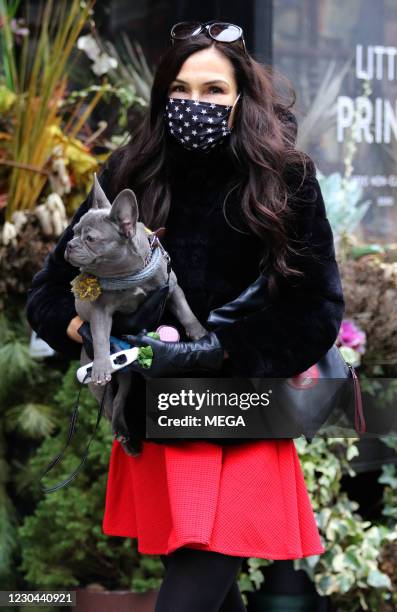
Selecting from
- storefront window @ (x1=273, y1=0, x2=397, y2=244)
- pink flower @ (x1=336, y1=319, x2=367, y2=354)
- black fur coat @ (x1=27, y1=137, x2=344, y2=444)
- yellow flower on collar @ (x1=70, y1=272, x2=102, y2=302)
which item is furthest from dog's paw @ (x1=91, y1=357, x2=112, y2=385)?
→ storefront window @ (x1=273, y1=0, x2=397, y2=244)

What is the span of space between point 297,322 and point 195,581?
2.38 feet

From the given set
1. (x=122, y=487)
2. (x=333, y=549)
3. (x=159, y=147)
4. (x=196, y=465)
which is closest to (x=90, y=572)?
(x=333, y=549)

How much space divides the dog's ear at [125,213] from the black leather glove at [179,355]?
290 mm

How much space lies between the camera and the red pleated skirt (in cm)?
290

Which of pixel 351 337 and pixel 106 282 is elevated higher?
pixel 106 282

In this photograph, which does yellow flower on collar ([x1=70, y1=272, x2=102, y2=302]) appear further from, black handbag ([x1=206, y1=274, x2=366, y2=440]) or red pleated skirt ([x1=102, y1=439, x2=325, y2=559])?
red pleated skirt ([x1=102, y1=439, x2=325, y2=559])

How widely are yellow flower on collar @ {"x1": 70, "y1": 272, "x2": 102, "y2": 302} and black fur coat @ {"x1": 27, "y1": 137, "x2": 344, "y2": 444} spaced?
0.95 ft

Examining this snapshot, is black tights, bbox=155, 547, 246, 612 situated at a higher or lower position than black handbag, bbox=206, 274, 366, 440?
lower

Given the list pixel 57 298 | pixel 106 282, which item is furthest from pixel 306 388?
pixel 57 298

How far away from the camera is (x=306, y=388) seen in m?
3.04

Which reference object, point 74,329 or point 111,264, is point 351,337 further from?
point 111,264

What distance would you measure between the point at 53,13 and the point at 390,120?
1.88 metres

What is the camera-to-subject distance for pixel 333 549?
4.52 meters

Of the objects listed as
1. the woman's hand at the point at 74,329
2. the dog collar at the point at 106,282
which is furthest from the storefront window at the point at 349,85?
the dog collar at the point at 106,282
